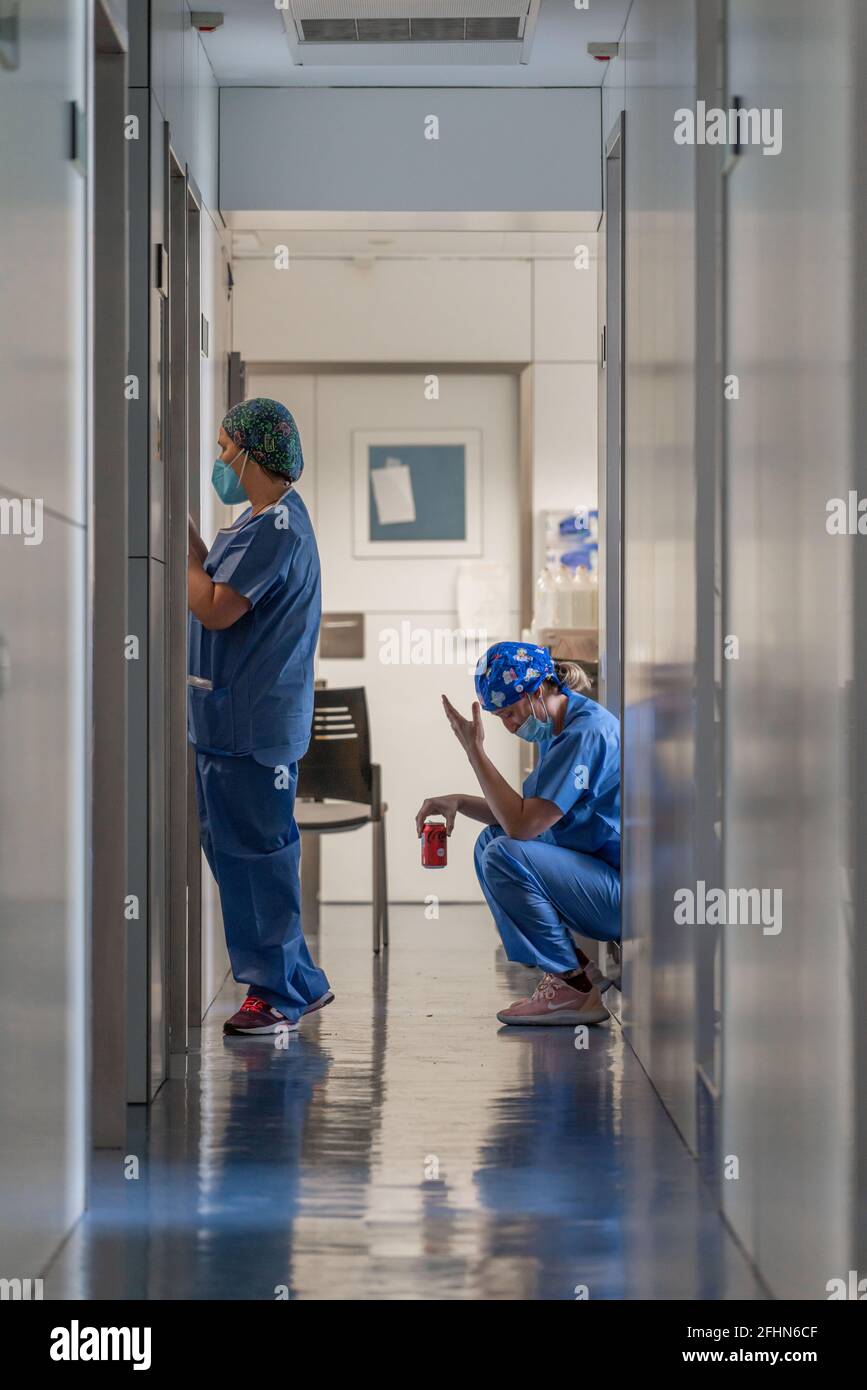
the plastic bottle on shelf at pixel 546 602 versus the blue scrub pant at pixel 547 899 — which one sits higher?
the plastic bottle on shelf at pixel 546 602

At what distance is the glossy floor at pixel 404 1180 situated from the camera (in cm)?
211

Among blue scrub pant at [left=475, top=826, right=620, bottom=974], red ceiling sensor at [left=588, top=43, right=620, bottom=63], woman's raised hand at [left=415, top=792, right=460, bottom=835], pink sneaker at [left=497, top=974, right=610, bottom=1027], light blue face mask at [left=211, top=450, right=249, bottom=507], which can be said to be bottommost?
pink sneaker at [left=497, top=974, right=610, bottom=1027]

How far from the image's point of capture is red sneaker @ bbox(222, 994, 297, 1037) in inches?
145

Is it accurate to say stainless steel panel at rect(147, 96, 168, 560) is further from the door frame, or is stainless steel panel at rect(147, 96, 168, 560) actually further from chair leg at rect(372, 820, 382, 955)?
chair leg at rect(372, 820, 382, 955)

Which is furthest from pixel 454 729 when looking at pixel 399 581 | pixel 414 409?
pixel 414 409

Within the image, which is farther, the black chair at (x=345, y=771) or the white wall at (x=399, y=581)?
the white wall at (x=399, y=581)

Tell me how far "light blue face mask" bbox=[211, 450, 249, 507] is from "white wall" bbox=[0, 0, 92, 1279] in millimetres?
1379

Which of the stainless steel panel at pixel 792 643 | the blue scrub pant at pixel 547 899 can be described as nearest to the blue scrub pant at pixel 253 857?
the blue scrub pant at pixel 547 899

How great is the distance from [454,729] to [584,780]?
375mm

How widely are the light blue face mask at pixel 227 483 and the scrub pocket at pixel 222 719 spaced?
0.51 metres

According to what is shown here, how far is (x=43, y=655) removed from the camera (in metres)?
2.10

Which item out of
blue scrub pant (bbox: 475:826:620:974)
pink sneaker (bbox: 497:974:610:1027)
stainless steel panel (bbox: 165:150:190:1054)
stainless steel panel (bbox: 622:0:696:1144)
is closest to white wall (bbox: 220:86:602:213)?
stainless steel panel (bbox: 622:0:696:1144)

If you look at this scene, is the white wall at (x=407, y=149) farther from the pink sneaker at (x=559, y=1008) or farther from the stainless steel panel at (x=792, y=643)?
the pink sneaker at (x=559, y=1008)

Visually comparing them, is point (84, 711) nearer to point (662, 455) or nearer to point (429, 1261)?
point (429, 1261)
